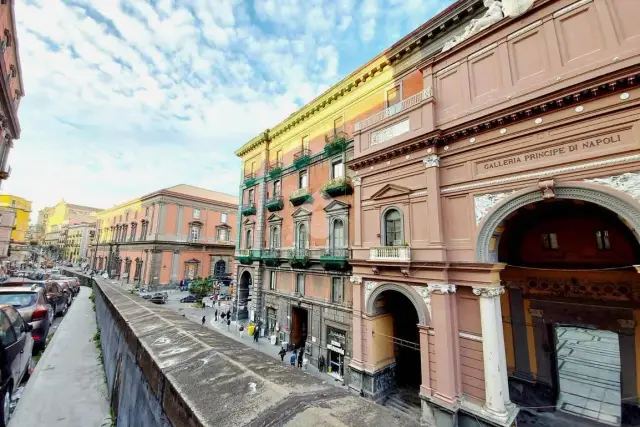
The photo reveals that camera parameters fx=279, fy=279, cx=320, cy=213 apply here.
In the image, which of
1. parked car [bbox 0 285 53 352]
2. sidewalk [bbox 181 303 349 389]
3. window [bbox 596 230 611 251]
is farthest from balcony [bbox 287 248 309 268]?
window [bbox 596 230 611 251]

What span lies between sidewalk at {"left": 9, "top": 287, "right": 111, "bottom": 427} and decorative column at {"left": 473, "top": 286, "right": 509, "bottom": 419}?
1112cm

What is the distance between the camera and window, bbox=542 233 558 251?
11.5 metres

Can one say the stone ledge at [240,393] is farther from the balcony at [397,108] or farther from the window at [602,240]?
the window at [602,240]

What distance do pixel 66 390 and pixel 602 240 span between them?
19.1 metres

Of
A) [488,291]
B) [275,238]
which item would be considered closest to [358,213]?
[488,291]

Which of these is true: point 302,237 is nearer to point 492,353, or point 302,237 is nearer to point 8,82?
point 492,353

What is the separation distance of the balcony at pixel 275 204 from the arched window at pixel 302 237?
2.82 metres

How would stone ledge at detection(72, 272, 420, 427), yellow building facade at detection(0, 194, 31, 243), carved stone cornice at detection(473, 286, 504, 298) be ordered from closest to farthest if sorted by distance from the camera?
1. stone ledge at detection(72, 272, 420, 427)
2. carved stone cornice at detection(473, 286, 504, 298)
3. yellow building facade at detection(0, 194, 31, 243)

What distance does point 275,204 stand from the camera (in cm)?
2145

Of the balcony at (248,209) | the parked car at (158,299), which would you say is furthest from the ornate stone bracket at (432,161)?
the parked car at (158,299)

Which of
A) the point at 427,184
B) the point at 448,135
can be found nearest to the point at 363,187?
the point at 427,184

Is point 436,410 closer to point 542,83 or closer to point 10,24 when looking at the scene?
point 542,83

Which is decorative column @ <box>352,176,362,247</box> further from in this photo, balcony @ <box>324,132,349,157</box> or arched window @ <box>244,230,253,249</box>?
arched window @ <box>244,230,253,249</box>

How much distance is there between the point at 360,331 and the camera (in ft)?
41.6
